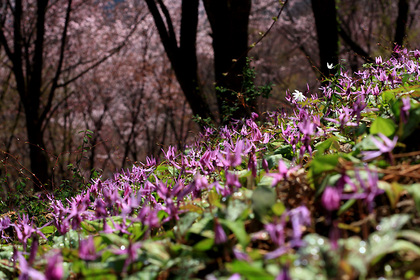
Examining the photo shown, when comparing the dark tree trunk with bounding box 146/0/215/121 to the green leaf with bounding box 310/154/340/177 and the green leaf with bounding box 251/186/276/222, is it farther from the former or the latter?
the green leaf with bounding box 251/186/276/222

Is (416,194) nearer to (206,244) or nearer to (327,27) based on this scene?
(206,244)

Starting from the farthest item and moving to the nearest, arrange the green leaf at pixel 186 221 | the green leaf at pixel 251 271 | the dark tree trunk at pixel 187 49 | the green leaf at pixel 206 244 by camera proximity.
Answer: the dark tree trunk at pixel 187 49
the green leaf at pixel 186 221
the green leaf at pixel 206 244
the green leaf at pixel 251 271

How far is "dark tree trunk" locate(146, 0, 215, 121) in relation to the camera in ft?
21.5

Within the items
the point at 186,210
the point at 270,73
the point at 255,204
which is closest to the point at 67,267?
the point at 186,210

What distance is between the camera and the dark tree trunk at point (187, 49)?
6.54 metres

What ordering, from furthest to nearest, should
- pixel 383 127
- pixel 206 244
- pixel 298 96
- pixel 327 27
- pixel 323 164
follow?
pixel 327 27
pixel 298 96
pixel 383 127
pixel 323 164
pixel 206 244

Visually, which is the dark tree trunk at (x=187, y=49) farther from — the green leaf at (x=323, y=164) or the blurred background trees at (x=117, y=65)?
the green leaf at (x=323, y=164)

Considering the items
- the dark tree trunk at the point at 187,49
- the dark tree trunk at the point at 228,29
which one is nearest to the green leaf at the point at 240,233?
the dark tree trunk at the point at 228,29

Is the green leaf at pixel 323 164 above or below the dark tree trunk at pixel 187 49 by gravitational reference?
below

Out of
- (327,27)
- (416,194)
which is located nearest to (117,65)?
(327,27)

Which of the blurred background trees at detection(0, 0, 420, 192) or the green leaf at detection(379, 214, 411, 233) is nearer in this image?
the green leaf at detection(379, 214, 411, 233)

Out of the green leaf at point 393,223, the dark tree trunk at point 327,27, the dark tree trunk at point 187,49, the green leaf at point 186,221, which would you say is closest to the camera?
the green leaf at point 393,223

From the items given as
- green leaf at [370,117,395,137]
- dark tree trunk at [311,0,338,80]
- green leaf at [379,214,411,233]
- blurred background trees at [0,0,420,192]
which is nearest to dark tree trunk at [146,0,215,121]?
dark tree trunk at [311,0,338,80]

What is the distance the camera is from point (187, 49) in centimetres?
661
